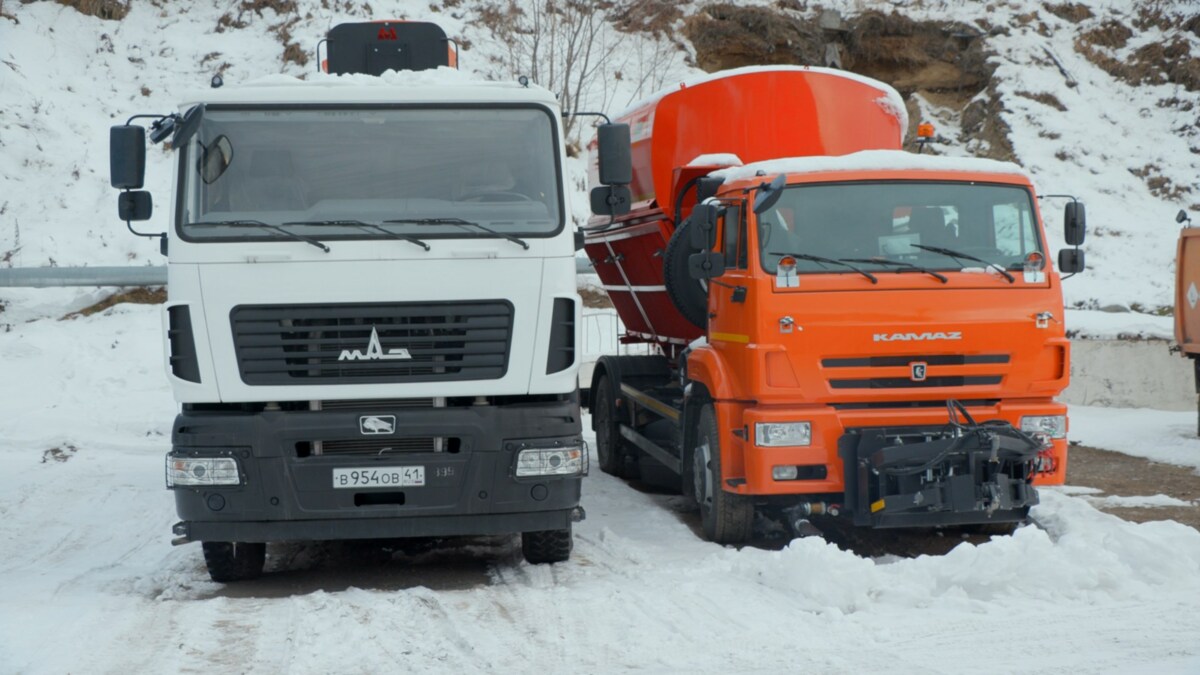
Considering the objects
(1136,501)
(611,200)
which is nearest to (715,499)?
(611,200)

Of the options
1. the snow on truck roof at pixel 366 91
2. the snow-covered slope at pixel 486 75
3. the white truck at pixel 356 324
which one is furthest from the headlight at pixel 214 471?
the snow-covered slope at pixel 486 75

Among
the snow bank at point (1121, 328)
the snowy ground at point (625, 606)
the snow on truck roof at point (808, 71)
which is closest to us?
the snowy ground at point (625, 606)

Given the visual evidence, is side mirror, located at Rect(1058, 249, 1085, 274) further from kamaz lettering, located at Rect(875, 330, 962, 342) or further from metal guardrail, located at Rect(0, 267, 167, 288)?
metal guardrail, located at Rect(0, 267, 167, 288)

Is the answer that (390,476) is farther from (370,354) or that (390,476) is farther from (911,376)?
(911,376)

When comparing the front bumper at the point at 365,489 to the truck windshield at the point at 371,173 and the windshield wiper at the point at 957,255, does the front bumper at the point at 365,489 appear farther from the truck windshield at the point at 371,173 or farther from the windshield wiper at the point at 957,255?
the windshield wiper at the point at 957,255

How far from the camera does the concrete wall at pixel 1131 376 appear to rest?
54.2 feet

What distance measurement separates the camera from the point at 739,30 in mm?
28078

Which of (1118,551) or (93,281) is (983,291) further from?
(93,281)

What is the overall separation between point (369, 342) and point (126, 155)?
1911 millimetres

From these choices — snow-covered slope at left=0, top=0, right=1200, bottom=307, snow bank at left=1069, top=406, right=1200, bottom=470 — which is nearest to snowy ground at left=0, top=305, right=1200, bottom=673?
snow bank at left=1069, top=406, right=1200, bottom=470

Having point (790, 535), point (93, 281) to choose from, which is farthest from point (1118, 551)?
point (93, 281)

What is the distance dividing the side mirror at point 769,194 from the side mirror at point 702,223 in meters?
0.50

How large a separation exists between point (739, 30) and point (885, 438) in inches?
847

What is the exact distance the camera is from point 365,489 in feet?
23.9
